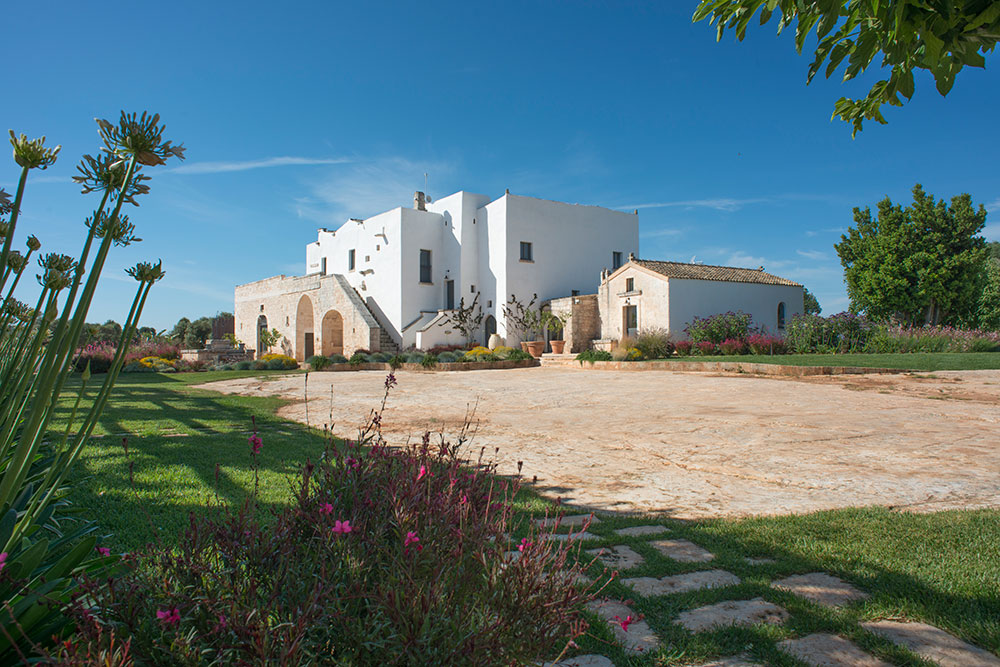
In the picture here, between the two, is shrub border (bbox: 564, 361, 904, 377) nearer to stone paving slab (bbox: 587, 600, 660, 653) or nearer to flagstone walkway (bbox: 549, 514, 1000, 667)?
flagstone walkway (bbox: 549, 514, 1000, 667)

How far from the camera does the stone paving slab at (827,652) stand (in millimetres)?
1669

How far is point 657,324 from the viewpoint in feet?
68.9

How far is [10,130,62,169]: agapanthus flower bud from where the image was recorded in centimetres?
112

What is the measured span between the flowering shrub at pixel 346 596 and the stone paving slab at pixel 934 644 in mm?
1225

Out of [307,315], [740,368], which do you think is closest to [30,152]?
[740,368]

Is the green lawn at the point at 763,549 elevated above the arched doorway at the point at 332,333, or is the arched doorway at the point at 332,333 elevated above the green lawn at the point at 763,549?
the arched doorway at the point at 332,333

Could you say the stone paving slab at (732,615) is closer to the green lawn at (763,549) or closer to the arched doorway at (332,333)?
the green lawn at (763,549)

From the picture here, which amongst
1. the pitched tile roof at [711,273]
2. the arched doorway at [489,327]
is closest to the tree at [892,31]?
the pitched tile roof at [711,273]

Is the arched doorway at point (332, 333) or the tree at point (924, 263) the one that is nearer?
the tree at point (924, 263)

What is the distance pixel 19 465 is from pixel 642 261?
2306 centimetres

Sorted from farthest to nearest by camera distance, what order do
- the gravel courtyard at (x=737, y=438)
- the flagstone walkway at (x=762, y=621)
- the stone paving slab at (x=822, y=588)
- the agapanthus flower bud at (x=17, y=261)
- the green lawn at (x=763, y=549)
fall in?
the gravel courtyard at (x=737, y=438) < the stone paving slab at (x=822, y=588) < the green lawn at (x=763, y=549) < the flagstone walkway at (x=762, y=621) < the agapanthus flower bud at (x=17, y=261)

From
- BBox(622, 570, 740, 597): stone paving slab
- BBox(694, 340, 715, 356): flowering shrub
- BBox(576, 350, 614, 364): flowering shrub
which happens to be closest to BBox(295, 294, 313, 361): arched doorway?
BBox(576, 350, 614, 364): flowering shrub

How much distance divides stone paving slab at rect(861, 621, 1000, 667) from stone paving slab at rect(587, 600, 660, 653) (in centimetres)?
75

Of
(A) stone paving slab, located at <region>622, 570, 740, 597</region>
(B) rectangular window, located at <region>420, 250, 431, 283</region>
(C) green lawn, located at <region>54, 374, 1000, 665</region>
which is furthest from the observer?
(B) rectangular window, located at <region>420, 250, 431, 283</region>
